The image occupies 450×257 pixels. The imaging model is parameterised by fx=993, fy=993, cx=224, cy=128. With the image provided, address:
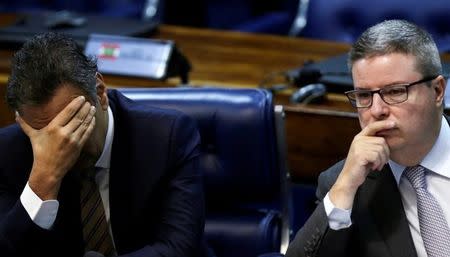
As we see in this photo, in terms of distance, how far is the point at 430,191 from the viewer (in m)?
1.60

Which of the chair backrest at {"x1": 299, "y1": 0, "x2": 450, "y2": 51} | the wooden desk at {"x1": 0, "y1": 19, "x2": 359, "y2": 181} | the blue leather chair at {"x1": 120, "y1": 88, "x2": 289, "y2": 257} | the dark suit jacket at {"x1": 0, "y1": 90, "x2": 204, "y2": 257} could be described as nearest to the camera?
the dark suit jacket at {"x1": 0, "y1": 90, "x2": 204, "y2": 257}

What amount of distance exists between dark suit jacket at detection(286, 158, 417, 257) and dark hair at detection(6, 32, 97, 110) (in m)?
0.43

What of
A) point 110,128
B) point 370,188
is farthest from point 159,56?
point 370,188

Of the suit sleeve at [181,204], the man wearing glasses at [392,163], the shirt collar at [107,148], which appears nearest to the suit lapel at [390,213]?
the man wearing glasses at [392,163]

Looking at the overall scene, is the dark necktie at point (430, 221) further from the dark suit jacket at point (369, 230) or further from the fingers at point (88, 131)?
the fingers at point (88, 131)

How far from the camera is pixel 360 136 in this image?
160 centimetres

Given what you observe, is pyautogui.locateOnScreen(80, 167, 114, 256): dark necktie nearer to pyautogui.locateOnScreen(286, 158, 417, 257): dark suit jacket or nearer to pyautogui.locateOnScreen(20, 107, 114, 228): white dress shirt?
pyautogui.locateOnScreen(20, 107, 114, 228): white dress shirt

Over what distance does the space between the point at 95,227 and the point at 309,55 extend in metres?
1.34

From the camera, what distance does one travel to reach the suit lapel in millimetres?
1585

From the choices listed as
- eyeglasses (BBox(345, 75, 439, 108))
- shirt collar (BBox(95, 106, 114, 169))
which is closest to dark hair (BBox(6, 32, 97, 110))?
shirt collar (BBox(95, 106, 114, 169))

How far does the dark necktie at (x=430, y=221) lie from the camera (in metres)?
1.57

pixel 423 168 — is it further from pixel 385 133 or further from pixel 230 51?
pixel 230 51

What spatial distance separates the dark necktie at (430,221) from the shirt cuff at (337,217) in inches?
4.6

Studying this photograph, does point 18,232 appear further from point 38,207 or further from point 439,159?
point 439,159
